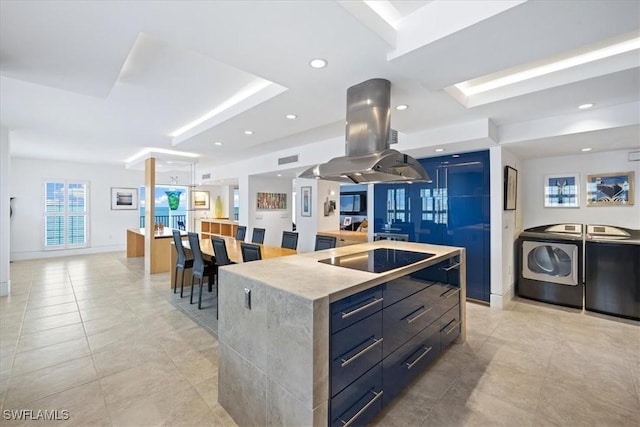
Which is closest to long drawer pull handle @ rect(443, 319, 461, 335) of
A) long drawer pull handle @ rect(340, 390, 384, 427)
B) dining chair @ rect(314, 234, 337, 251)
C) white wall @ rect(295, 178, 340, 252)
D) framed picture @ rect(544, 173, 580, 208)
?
long drawer pull handle @ rect(340, 390, 384, 427)

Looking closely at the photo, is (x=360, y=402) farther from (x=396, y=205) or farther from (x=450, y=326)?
(x=396, y=205)

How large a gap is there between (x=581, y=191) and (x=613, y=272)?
51.6 inches

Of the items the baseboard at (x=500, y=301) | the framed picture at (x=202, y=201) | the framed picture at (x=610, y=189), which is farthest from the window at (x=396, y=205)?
the framed picture at (x=202, y=201)

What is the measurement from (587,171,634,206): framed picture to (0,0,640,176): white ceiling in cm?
44

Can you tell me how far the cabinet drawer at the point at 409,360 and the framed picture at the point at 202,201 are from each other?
354 inches

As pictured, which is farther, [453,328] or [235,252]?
[235,252]

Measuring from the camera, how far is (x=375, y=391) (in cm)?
178

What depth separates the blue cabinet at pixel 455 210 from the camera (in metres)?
4.04

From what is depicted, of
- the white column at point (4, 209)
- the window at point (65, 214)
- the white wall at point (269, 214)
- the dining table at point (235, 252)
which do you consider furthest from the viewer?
the window at point (65, 214)

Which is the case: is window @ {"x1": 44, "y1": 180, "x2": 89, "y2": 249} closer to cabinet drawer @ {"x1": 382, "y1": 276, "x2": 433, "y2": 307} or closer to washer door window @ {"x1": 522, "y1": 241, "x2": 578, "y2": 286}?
cabinet drawer @ {"x1": 382, "y1": 276, "x2": 433, "y2": 307}

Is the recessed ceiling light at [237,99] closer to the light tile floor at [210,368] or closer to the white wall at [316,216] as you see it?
the light tile floor at [210,368]

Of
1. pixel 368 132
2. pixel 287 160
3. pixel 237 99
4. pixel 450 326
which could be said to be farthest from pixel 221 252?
pixel 287 160

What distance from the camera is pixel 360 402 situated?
167 cm

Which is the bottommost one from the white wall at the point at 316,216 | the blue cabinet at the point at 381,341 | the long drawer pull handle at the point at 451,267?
the blue cabinet at the point at 381,341
